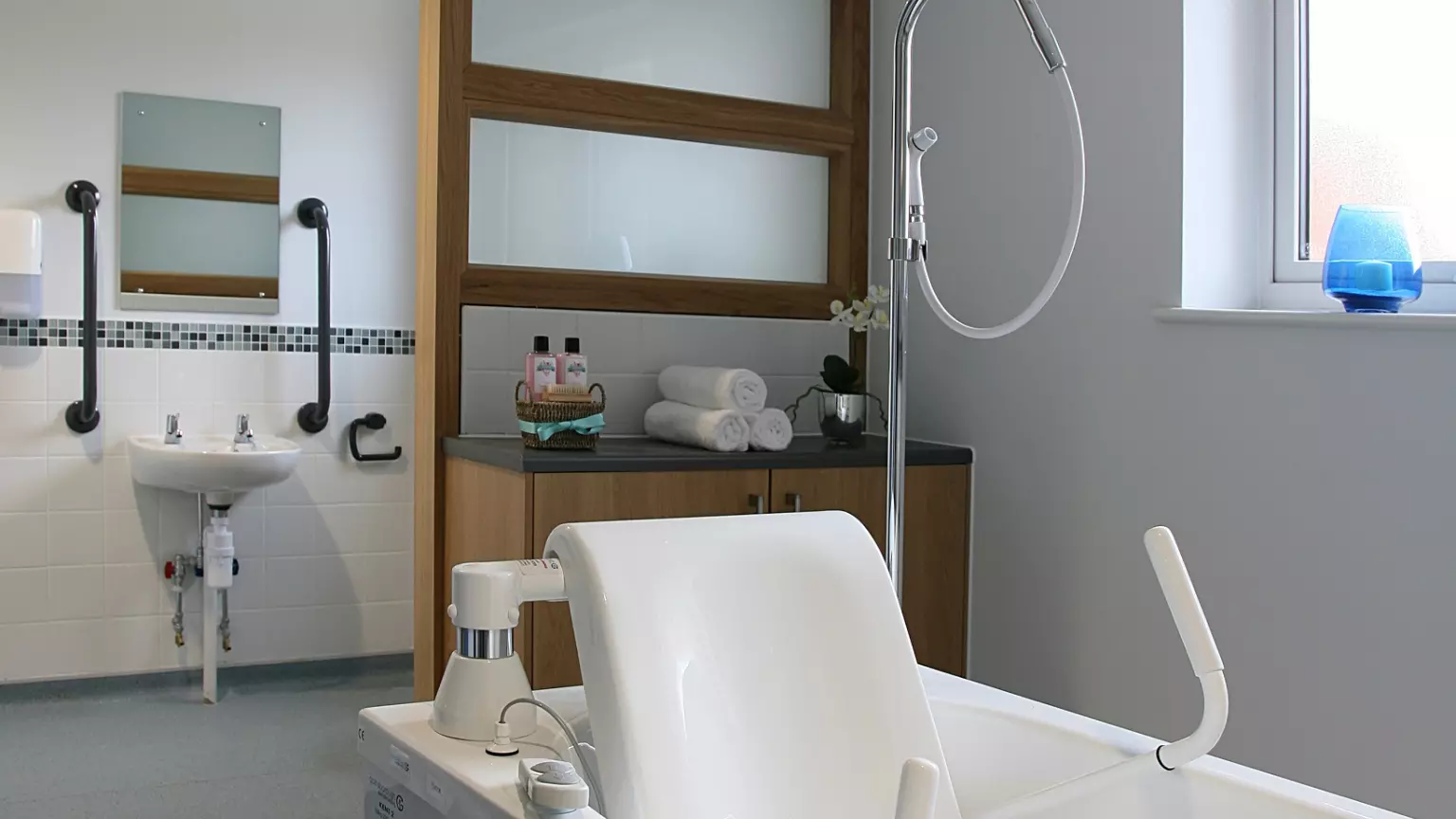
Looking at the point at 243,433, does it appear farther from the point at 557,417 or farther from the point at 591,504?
the point at 591,504

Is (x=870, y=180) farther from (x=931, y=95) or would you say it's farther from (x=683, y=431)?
(x=683, y=431)

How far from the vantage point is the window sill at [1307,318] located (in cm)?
182

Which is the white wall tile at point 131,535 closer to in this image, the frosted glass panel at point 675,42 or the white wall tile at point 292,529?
the white wall tile at point 292,529

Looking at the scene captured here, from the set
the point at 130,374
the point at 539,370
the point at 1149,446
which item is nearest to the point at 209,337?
the point at 130,374

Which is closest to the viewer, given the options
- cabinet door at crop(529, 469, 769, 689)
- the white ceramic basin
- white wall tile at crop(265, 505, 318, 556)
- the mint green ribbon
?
cabinet door at crop(529, 469, 769, 689)

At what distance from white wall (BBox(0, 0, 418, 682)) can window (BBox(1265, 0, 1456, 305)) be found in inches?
112

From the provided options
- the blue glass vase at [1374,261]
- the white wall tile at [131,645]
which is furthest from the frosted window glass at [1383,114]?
the white wall tile at [131,645]

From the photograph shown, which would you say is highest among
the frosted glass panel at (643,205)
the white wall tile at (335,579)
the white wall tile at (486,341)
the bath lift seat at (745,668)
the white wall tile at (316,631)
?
the frosted glass panel at (643,205)

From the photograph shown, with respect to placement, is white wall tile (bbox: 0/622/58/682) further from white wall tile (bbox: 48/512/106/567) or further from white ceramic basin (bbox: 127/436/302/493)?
white ceramic basin (bbox: 127/436/302/493)

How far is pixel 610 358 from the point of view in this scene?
2.92 m

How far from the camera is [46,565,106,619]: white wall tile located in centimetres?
374

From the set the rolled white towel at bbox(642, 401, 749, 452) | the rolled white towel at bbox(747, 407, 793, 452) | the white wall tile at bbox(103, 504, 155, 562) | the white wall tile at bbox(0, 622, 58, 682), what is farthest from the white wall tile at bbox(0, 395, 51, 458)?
the rolled white towel at bbox(747, 407, 793, 452)

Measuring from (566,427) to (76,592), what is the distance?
2.13 meters

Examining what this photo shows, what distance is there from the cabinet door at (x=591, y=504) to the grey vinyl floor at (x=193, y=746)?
80 centimetres
